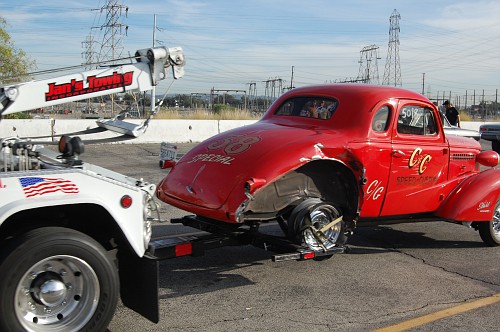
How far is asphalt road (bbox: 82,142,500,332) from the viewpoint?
434 cm

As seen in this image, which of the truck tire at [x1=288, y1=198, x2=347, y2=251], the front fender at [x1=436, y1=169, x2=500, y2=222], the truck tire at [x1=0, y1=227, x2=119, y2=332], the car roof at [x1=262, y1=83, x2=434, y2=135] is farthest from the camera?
the front fender at [x1=436, y1=169, x2=500, y2=222]

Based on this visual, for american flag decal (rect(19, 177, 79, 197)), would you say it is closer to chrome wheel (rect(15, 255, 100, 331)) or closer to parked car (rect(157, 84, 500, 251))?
chrome wheel (rect(15, 255, 100, 331))

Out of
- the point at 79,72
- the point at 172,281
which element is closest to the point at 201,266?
the point at 172,281

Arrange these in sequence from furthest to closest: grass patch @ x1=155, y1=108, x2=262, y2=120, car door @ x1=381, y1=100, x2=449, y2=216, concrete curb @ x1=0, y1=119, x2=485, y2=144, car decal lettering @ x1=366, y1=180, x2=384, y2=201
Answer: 1. grass patch @ x1=155, y1=108, x2=262, y2=120
2. concrete curb @ x1=0, y1=119, x2=485, y2=144
3. car door @ x1=381, y1=100, x2=449, y2=216
4. car decal lettering @ x1=366, y1=180, x2=384, y2=201

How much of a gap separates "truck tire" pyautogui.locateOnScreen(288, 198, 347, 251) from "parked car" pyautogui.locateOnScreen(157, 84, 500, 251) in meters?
0.01

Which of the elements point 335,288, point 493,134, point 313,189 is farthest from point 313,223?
point 493,134

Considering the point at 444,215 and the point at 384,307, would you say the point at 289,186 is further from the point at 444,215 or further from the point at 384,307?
the point at 444,215

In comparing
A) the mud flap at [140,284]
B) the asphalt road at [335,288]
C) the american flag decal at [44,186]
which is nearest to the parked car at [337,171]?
the asphalt road at [335,288]

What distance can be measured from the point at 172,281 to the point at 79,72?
7.67 ft

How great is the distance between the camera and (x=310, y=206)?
5.23 meters

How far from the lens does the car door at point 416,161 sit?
6.07m

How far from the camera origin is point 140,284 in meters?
3.94

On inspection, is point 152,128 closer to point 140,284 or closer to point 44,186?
point 140,284

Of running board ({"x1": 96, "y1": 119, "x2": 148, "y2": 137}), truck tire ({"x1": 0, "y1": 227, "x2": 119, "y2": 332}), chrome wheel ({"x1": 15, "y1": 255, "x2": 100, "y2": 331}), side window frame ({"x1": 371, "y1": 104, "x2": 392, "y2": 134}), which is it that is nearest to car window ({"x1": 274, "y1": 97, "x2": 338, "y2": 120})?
side window frame ({"x1": 371, "y1": 104, "x2": 392, "y2": 134})
